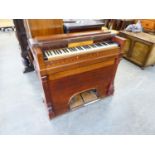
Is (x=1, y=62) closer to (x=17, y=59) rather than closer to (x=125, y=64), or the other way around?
(x=17, y=59)

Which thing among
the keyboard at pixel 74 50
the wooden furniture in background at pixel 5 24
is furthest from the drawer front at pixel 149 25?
the wooden furniture in background at pixel 5 24

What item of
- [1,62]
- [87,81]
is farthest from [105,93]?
[1,62]

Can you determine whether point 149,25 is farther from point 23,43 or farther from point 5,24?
point 5,24

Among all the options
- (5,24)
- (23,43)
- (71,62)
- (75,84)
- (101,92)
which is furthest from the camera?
(5,24)

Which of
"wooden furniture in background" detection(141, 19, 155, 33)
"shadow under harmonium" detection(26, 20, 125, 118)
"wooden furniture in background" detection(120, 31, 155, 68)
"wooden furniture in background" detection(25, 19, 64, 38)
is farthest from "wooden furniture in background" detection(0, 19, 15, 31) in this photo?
"wooden furniture in background" detection(141, 19, 155, 33)

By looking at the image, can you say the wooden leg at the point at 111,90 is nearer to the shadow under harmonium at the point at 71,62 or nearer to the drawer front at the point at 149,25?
the shadow under harmonium at the point at 71,62

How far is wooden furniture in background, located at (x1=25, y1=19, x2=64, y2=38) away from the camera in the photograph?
3.68 ft

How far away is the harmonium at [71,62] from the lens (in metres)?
1.07

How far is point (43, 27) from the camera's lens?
1.19m

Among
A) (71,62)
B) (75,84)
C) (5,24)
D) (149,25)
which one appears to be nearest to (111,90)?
(75,84)

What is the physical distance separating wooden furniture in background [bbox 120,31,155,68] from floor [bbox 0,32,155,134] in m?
0.39

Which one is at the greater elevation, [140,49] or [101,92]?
[140,49]

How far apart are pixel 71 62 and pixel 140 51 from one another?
183 centimetres

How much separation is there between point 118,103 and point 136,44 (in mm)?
1361
